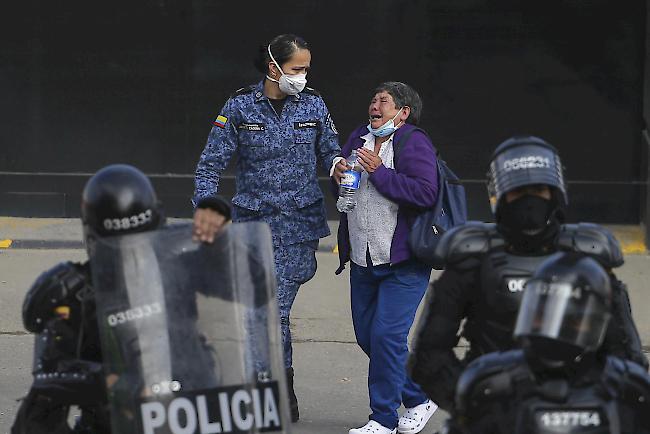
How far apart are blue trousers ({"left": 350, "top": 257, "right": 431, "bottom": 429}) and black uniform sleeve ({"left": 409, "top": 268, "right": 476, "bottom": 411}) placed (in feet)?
6.87

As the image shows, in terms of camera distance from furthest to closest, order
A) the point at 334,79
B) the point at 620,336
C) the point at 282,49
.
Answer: the point at 334,79 → the point at 282,49 → the point at 620,336

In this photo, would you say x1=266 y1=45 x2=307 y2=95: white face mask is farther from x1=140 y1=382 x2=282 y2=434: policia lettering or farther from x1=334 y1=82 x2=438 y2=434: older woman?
x1=140 y1=382 x2=282 y2=434: policia lettering

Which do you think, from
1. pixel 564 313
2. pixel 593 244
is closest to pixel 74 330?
pixel 593 244

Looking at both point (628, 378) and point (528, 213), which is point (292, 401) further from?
point (628, 378)

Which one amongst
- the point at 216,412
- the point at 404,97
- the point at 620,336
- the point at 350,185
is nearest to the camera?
the point at 216,412

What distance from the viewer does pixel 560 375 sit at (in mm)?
3477

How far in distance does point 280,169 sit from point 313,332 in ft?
7.14

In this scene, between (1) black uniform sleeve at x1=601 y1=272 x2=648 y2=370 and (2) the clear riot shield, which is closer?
(2) the clear riot shield

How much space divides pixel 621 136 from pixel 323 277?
2653 mm

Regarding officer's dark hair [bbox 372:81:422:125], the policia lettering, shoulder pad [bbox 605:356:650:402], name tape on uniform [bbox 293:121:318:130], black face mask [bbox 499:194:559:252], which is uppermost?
officer's dark hair [bbox 372:81:422:125]

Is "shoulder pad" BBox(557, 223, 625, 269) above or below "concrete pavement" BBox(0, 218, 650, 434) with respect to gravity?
above

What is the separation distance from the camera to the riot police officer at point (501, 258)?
413 centimetres

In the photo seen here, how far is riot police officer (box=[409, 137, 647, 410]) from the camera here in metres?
4.13

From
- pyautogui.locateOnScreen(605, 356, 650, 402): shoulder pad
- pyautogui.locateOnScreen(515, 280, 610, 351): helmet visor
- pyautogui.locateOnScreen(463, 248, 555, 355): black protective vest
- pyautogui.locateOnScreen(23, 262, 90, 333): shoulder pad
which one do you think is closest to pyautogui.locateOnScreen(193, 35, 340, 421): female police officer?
pyautogui.locateOnScreen(23, 262, 90, 333): shoulder pad
